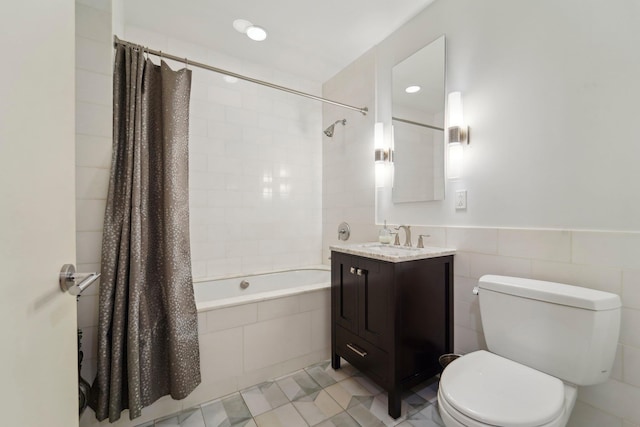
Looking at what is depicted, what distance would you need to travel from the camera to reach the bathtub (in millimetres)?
1605

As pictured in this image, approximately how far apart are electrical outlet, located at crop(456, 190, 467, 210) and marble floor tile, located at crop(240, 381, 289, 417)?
1.62m

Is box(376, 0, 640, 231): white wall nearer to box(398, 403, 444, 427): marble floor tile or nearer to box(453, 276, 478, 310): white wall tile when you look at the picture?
box(453, 276, 478, 310): white wall tile

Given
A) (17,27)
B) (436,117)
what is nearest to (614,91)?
(436,117)

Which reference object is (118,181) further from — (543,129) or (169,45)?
(543,129)

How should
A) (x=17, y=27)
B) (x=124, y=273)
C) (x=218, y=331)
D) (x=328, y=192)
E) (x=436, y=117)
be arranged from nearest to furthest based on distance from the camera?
(x=17, y=27), (x=124, y=273), (x=218, y=331), (x=436, y=117), (x=328, y=192)

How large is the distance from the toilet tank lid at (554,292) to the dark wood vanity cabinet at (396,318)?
337mm

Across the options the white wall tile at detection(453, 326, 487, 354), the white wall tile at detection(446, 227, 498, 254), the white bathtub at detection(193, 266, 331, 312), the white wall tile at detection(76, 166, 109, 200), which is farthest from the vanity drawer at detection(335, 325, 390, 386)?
the white wall tile at detection(76, 166, 109, 200)

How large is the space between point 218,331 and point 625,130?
7.37 ft

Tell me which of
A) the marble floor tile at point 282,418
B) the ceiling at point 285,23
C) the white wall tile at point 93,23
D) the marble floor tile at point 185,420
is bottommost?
the marble floor tile at point 185,420

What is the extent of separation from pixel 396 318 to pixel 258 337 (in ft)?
3.01

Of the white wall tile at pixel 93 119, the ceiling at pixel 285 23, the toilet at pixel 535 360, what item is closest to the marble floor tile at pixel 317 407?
the toilet at pixel 535 360

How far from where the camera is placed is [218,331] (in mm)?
1630

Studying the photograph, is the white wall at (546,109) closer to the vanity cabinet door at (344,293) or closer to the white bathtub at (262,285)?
the vanity cabinet door at (344,293)

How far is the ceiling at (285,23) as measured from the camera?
187cm
